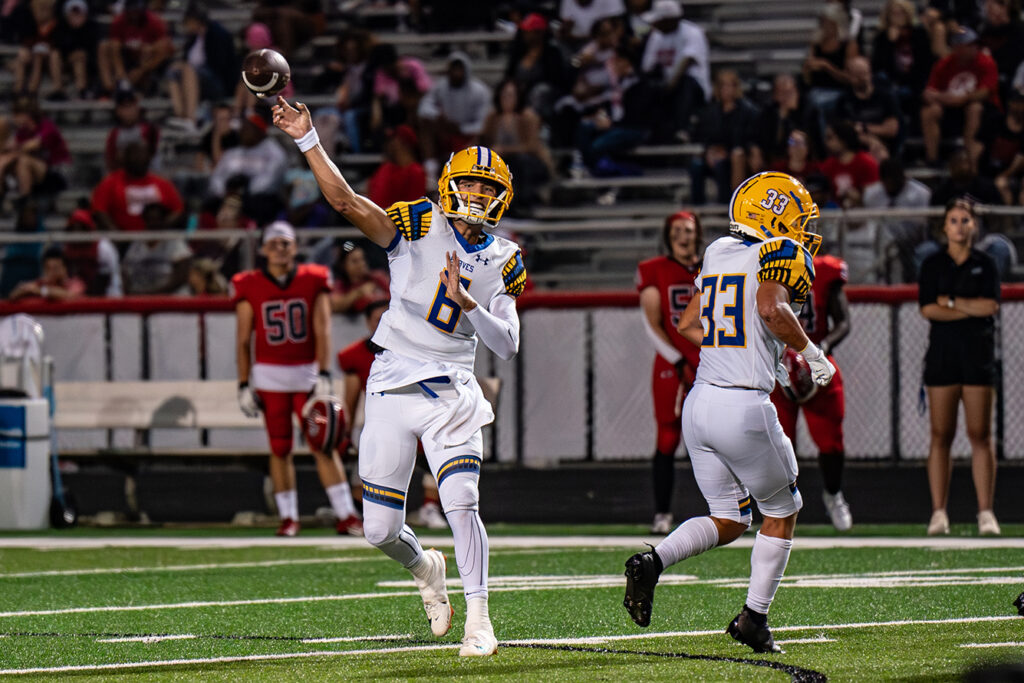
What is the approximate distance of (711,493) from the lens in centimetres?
613

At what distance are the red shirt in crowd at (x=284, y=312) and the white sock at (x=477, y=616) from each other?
544cm

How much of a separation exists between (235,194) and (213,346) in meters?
1.99

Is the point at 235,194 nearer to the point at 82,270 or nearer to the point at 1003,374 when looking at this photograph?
the point at 82,270

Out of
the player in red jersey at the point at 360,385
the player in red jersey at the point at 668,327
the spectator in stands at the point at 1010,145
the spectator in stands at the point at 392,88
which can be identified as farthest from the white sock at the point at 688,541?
the spectator in stands at the point at 392,88

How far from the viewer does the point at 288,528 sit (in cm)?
1100

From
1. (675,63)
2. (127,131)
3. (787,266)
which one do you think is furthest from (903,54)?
(787,266)

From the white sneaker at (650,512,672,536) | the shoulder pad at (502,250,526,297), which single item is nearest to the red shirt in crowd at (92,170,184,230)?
the white sneaker at (650,512,672,536)

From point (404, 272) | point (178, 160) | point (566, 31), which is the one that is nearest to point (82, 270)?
point (178, 160)

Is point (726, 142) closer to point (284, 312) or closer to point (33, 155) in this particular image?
point (284, 312)

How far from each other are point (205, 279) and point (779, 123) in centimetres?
522

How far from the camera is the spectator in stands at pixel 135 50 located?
62.4ft

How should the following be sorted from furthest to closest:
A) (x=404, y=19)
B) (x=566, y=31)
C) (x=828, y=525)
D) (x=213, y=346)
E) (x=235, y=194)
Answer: (x=404, y=19) → (x=566, y=31) → (x=235, y=194) → (x=213, y=346) → (x=828, y=525)

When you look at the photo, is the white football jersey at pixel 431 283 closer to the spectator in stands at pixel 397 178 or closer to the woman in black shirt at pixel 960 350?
the woman in black shirt at pixel 960 350

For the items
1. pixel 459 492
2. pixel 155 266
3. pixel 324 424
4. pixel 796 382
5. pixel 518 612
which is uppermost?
pixel 155 266
